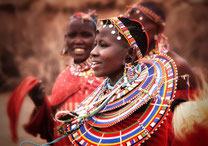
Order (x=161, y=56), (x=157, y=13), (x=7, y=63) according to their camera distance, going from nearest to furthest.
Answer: (x=161, y=56) < (x=157, y=13) < (x=7, y=63)

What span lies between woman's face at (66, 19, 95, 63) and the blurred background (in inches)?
269

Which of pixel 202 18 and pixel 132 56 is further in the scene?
pixel 202 18

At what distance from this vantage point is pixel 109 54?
72.8 inches

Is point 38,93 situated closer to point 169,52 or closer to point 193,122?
point 193,122

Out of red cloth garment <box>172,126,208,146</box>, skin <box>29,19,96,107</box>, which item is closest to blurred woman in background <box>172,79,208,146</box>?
red cloth garment <box>172,126,208,146</box>

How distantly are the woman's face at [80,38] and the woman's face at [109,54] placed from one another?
106cm

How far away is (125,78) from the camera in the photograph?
1819 millimetres

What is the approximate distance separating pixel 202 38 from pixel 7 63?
8.00 meters

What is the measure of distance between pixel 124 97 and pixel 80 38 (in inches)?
53.9

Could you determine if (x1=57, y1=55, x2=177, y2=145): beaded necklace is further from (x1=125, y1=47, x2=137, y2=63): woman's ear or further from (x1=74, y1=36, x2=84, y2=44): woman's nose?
(x1=74, y1=36, x2=84, y2=44): woman's nose

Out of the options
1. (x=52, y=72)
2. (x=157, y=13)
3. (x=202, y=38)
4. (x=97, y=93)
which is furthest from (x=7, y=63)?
(x=97, y=93)

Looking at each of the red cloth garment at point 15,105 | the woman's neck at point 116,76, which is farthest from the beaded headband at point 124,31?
the red cloth garment at point 15,105

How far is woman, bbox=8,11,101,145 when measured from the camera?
8.70 feet

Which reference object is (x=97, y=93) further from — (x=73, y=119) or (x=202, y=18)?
(x=202, y=18)
